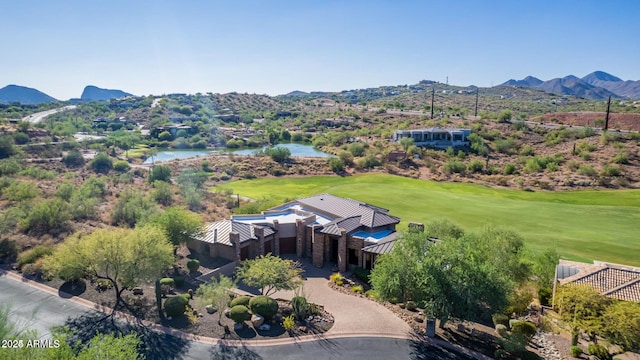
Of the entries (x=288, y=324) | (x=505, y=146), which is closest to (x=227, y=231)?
(x=288, y=324)

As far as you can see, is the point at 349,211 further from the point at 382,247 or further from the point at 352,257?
the point at 382,247

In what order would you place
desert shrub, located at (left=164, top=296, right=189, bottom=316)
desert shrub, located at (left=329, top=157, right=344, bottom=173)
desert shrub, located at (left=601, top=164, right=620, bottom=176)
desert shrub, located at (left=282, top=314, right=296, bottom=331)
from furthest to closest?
1. desert shrub, located at (left=329, top=157, right=344, bottom=173)
2. desert shrub, located at (left=601, top=164, right=620, bottom=176)
3. desert shrub, located at (left=164, top=296, right=189, bottom=316)
4. desert shrub, located at (left=282, top=314, right=296, bottom=331)

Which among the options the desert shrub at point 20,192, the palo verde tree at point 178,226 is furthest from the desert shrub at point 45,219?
the palo verde tree at point 178,226

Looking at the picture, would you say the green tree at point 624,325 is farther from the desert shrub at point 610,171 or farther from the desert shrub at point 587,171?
the desert shrub at point 610,171

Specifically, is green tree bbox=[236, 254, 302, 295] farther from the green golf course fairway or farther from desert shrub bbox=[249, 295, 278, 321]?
the green golf course fairway

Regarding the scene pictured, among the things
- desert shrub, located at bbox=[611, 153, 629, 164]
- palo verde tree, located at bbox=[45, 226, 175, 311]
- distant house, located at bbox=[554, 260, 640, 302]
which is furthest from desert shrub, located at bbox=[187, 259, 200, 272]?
desert shrub, located at bbox=[611, 153, 629, 164]

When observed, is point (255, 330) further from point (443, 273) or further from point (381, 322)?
point (443, 273)
